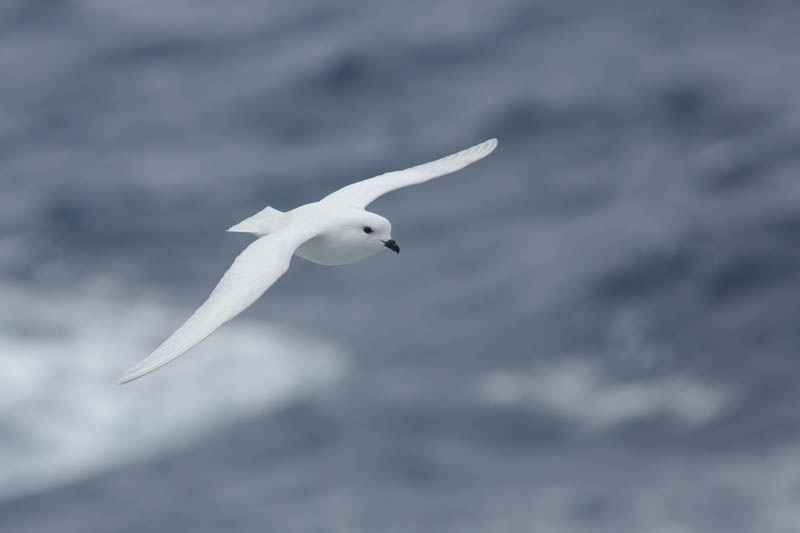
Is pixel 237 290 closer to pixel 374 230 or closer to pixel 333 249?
pixel 333 249

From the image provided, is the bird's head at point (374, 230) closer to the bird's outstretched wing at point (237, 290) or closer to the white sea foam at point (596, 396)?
the bird's outstretched wing at point (237, 290)

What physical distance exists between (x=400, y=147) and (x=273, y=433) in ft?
52.5

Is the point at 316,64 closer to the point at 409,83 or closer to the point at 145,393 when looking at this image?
the point at 409,83

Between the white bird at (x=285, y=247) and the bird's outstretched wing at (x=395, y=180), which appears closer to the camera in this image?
the white bird at (x=285, y=247)

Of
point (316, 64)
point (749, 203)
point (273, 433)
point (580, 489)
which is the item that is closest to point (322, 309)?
point (273, 433)

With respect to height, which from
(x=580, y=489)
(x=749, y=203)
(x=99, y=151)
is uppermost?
(x=99, y=151)

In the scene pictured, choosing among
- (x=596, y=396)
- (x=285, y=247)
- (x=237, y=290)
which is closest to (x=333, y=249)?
(x=285, y=247)

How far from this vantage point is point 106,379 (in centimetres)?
6744

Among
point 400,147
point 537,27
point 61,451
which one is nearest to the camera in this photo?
point 400,147

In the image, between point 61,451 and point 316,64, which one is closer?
point 316,64

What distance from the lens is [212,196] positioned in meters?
59.7

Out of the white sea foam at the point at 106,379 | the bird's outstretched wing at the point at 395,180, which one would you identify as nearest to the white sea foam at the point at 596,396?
the white sea foam at the point at 106,379

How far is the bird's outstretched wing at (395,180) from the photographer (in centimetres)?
A: 1653

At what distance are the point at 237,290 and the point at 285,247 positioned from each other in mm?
1021
